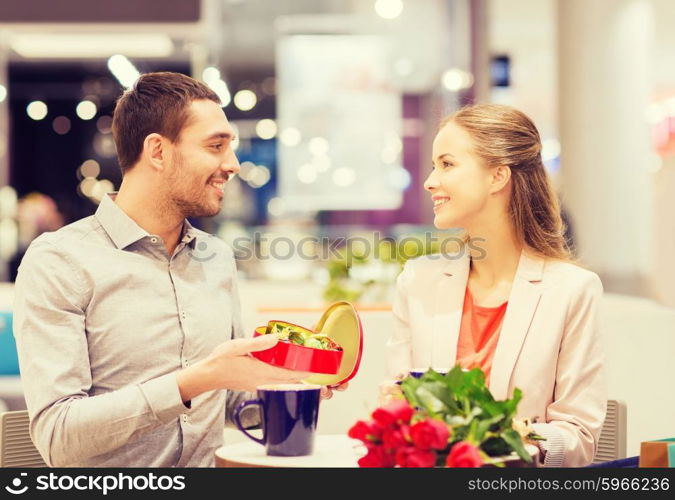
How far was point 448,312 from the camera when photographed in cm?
228

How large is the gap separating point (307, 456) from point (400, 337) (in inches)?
30.0

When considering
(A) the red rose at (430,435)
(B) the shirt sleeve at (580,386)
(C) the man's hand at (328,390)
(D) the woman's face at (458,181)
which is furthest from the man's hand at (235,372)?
(D) the woman's face at (458,181)

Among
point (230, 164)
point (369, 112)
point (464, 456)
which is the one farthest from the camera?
point (369, 112)

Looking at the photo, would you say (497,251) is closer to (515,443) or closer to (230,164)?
(230,164)

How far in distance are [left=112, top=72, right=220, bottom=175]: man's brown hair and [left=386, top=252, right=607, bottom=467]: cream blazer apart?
77 centimetres

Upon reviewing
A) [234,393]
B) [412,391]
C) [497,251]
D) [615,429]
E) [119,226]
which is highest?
[119,226]

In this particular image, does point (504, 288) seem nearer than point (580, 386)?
No

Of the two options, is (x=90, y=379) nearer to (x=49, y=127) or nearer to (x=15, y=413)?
(x=15, y=413)

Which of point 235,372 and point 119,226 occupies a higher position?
point 119,226

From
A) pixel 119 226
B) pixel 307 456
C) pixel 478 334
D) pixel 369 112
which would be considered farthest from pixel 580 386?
pixel 369 112

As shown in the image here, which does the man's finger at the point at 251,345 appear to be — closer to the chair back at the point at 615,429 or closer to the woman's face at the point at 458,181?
the woman's face at the point at 458,181

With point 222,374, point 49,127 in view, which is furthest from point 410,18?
point 222,374

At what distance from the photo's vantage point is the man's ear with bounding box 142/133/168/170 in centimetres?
214

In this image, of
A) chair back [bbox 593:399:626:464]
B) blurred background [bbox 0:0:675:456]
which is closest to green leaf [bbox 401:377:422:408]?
chair back [bbox 593:399:626:464]
